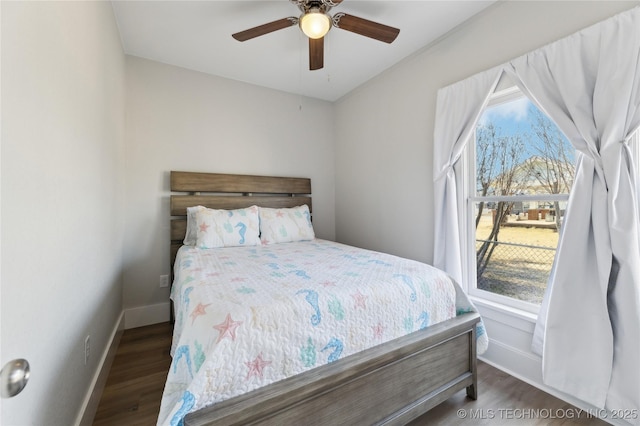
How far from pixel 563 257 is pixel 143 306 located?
11.0ft

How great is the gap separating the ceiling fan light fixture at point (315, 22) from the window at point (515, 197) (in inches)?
53.0

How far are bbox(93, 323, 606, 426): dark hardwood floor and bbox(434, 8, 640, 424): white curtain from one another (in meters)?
0.15

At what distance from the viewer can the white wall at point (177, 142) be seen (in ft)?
8.63

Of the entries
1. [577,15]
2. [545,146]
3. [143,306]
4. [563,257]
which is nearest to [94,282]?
[143,306]

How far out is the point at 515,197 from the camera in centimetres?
196

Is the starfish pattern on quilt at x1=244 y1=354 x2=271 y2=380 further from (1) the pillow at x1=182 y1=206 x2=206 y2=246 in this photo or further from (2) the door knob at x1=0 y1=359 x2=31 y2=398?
(1) the pillow at x1=182 y1=206 x2=206 y2=246

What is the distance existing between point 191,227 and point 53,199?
1639 mm

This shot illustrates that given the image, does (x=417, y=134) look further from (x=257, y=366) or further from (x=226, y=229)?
(x=257, y=366)

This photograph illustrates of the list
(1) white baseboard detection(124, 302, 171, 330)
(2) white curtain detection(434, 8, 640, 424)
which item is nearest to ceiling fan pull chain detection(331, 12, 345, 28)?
(2) white curtain detection(434, 8, 640, 424)

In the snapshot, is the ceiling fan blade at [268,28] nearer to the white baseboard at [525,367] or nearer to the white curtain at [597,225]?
the white curtain at [597,225]

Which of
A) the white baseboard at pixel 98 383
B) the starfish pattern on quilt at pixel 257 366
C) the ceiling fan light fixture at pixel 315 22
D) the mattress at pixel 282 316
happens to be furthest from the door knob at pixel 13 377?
the ceiling fan light fixture at pixel 315 22

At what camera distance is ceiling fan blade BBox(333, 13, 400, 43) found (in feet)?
5.65

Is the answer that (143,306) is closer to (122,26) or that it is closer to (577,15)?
(122,26)

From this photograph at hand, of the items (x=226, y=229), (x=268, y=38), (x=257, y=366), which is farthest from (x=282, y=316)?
(x=268, y=38)
